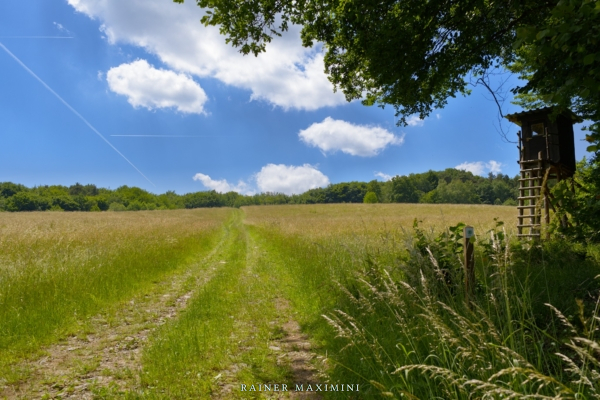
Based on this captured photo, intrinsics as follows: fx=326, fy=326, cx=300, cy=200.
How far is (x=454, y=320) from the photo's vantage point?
410cm

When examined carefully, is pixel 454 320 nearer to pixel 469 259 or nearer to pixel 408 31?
pixel 469 259

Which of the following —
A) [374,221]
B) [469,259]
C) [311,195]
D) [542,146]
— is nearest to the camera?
[469,259]

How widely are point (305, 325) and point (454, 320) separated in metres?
2.77

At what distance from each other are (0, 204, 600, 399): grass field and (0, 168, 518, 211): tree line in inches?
4046

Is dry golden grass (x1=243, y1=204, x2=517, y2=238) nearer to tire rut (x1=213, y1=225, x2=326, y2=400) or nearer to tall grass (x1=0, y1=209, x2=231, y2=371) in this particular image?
tire rut (x1=213, y1=225, x2=326, y2=400)

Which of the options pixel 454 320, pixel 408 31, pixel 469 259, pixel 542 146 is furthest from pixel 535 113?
pixel 454 320

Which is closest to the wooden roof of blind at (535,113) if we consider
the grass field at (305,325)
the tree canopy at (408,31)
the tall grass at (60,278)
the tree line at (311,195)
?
the tree canopy at (408,31)

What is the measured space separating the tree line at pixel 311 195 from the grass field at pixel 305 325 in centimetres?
10277

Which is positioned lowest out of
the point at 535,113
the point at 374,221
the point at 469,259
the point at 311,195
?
the point at 469,259

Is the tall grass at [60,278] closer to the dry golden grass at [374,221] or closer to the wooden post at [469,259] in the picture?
the dry golden grass at [374,221]

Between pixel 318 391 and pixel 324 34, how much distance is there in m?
9.39

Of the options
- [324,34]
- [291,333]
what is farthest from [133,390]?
[324,34]

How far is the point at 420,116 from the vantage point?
11.4 meters

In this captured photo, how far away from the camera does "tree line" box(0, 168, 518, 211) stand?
361ft
